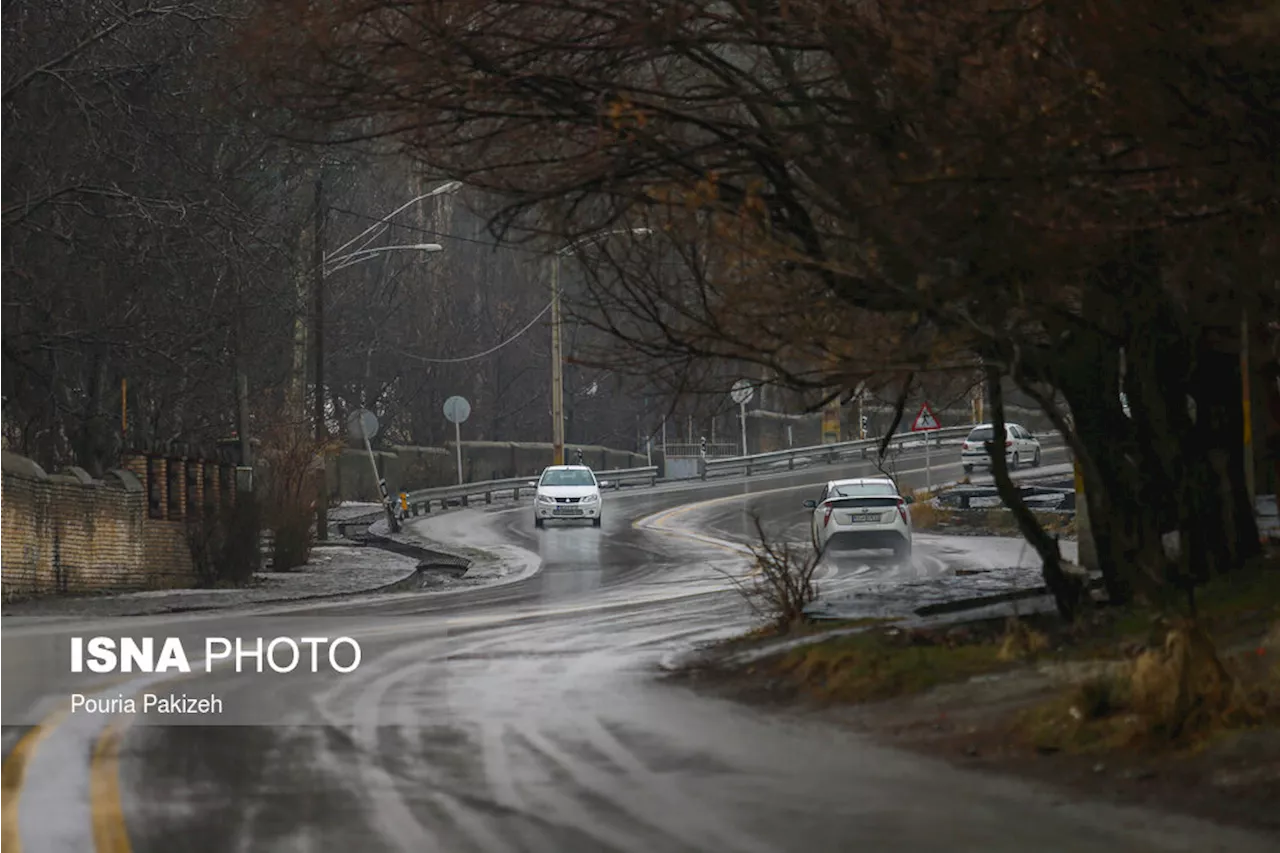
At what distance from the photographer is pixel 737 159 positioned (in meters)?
15.6

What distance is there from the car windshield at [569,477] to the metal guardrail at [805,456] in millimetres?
17580

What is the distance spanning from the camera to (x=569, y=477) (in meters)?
53.4

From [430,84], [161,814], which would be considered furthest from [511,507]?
[161,814]

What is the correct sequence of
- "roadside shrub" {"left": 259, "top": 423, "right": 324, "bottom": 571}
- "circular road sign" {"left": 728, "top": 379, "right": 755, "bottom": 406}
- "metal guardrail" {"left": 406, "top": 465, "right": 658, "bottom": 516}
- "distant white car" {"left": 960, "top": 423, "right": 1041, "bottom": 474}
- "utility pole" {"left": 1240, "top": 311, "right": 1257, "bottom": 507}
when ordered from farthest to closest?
1. "distant white car" {"left": 960, "top": 423, "right": 1041, "bottom": 474}
2. "metal guardrail" {"left": 406, "top": 465, "right": 658, "bottom": 516}
3. "roadside shrub" {"left": 259, "top": 423, "right": 324, "bottom": 571}
4. "circular road sign" {"left": 728, "top": 379, "right": 755, "bottom": 406}
5. "utility pole" {"left": 1240, "top": 311, "right": 1257, "bottom": 507}

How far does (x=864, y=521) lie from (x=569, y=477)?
601 inches

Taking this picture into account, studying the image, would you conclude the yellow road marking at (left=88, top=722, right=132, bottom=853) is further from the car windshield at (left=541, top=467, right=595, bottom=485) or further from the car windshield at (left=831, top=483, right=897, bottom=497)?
the car windshield at (left=541, top=467, right=595, bottom=485)

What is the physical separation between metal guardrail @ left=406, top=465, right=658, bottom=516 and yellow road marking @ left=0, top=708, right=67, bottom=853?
145ft

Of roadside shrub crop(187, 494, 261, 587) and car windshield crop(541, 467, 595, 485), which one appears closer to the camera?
roadside shrub crop(187, 494, 261, 587)

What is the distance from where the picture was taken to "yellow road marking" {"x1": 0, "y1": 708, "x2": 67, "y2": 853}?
9734 millimetres

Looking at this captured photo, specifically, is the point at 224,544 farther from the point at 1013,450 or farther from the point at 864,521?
the point at 1013,450

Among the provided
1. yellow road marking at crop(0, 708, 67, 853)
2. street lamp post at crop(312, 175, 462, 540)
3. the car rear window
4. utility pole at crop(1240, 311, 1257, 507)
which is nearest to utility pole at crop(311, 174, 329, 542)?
street lamp post at crop(312, 175, 462, 540)

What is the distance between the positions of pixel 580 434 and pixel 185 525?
57144 millimetres

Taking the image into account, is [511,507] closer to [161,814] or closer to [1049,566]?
[1049,566]

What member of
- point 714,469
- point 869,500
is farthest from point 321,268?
point 714,469
